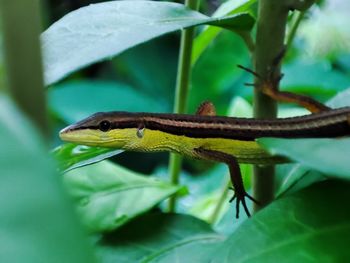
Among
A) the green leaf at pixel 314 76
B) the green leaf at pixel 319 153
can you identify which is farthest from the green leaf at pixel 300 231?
the green leaf at pixel 314 76

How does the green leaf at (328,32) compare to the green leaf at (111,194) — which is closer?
the green leaf at (111,194)

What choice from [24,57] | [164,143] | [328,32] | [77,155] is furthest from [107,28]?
[328,32]

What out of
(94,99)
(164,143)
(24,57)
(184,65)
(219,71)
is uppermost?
(24,57)

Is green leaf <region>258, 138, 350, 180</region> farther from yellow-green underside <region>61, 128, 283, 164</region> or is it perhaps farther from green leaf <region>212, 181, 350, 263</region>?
yellow-green underside <region>61, 128, 283, 164</region>

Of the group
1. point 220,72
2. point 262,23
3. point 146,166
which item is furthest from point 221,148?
point 146,166

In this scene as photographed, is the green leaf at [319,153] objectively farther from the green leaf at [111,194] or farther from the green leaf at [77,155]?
the green leaf at [111,194]

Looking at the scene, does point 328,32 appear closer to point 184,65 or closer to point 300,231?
point 184,65
